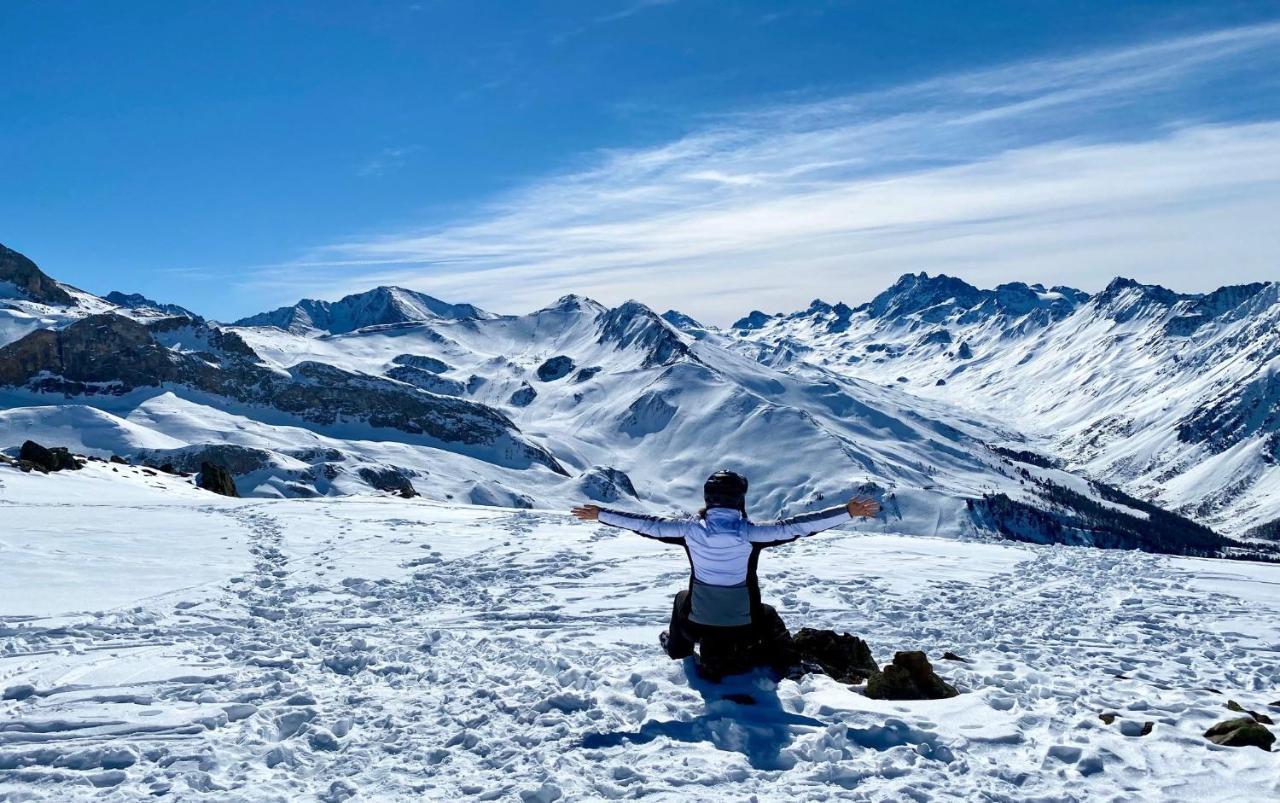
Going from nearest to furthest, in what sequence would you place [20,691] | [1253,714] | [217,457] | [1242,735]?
[1242,735] < [1253,714] < [20,691] < [217,457]

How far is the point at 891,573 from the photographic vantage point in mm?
22172

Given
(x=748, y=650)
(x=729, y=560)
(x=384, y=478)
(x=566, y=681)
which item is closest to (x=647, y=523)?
(x=729, y=560)

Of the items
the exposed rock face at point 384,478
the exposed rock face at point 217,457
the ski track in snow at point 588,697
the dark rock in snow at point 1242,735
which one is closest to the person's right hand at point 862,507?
the ski track in snow at point 588,697

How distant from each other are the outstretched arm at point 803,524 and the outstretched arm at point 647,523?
92 centimetres

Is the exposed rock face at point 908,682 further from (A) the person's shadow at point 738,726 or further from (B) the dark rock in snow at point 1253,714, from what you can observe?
(B) the dark rock in snow at point 1253,714

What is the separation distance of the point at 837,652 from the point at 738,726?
3.76 m

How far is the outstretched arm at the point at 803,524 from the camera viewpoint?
10203 mm

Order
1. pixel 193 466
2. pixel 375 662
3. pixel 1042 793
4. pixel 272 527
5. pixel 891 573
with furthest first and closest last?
1. pixel 193 466
2. pixel 272 527
3. pixel 891 573
4. pixel 375 662
5. pixel 1042 793

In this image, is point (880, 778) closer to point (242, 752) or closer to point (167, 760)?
point (242, 752)

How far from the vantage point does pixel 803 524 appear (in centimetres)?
1024

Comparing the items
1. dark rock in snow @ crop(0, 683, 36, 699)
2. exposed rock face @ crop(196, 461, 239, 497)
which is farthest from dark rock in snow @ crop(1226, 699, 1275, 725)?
exposed rock face @ crop(196, 461, 239, 497)

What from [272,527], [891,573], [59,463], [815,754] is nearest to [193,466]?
[59,463]

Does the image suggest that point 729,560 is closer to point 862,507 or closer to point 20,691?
point 862,507

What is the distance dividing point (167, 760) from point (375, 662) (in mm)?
4087
